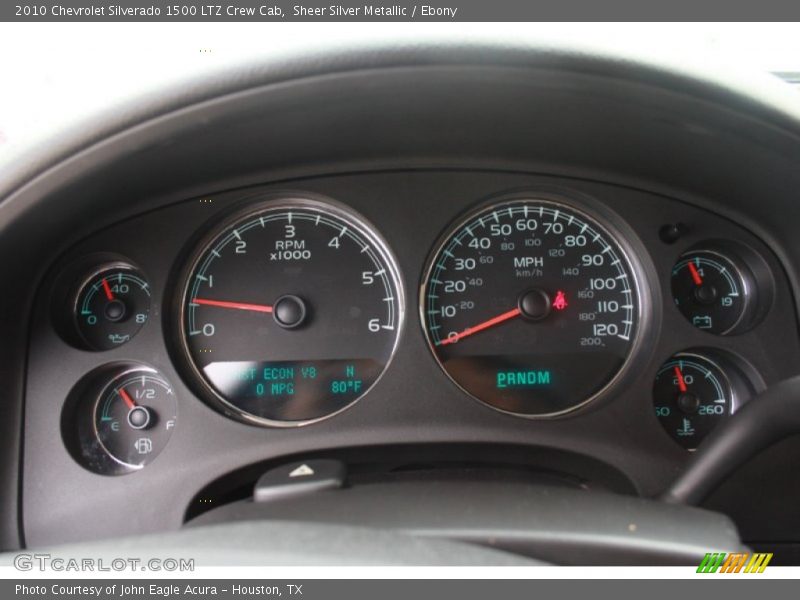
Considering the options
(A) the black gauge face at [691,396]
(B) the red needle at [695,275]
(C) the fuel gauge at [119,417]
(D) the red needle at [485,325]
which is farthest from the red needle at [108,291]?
(B) the red needle at [695,275]

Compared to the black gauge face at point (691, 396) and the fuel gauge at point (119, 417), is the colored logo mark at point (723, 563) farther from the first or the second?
the fuel gauge at point (119, 417)

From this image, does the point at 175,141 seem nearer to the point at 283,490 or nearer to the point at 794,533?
the point at 283,490

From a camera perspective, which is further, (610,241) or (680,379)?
(610,241)

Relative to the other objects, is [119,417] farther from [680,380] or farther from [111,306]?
[680,380]

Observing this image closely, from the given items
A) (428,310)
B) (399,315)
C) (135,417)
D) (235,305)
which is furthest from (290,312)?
(135,417)

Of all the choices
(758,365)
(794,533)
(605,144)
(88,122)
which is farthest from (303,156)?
(794,533)

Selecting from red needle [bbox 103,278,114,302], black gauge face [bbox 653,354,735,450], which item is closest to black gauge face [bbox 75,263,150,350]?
red needle [bbox 103,278,114,302]

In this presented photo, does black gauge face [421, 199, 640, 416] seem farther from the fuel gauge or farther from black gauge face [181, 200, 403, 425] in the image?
the fuel gauge
